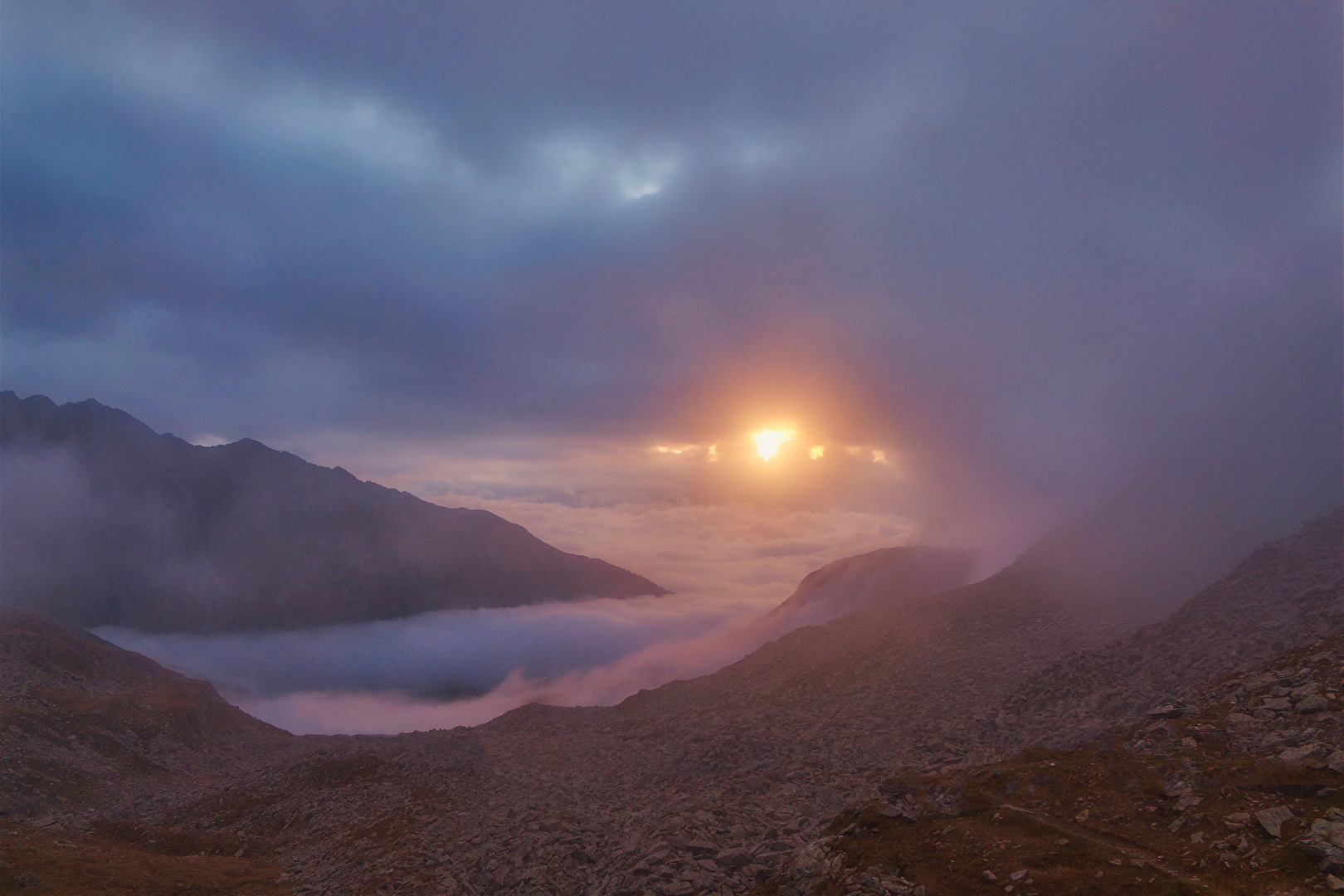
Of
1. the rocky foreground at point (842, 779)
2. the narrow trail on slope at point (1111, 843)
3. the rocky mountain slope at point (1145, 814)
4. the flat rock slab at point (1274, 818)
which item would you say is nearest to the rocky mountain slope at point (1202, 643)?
the rocky foreground at point (842, 779)

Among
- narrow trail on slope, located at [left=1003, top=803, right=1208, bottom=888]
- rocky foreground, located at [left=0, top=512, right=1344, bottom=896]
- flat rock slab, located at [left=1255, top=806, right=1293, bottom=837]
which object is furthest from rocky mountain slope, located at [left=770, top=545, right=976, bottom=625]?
flat rock slab, located at [left=1255, top=806, right=1293, bottom=837]

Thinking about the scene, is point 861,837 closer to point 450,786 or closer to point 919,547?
point 450,786

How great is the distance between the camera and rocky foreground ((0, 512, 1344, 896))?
28.4 metres

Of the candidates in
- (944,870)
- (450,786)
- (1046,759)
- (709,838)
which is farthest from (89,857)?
(1046,759)

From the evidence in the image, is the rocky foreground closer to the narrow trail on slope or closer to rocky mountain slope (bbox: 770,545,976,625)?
the narrow trail on slope

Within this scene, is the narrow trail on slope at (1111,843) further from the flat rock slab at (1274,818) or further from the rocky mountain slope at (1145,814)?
the flat rock slab at (1274,818)

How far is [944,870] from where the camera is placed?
28000mm

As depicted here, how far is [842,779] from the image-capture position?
166 ft

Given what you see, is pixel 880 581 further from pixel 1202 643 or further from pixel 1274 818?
pixel 1274 818

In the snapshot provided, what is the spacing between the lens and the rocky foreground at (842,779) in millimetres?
28391

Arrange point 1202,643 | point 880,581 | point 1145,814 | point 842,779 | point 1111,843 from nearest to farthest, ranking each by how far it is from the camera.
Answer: point 1111,843 < point 1145,814 < point 842,779 < point 1202,643 < point 880,581

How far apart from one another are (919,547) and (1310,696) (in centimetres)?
10715

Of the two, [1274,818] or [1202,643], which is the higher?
[1202,643]

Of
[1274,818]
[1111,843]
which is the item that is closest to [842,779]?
[1111,843]
